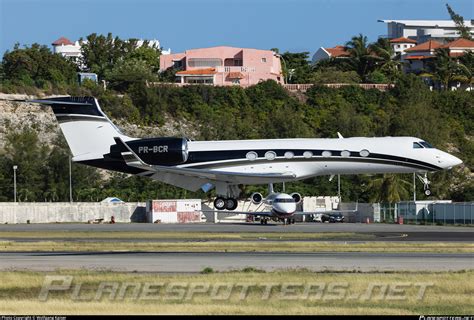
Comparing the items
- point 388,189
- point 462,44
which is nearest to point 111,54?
point 462,44

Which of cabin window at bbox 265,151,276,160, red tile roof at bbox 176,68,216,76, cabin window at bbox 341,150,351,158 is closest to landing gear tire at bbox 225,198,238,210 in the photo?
cabin window at bbox 265,151,276,160

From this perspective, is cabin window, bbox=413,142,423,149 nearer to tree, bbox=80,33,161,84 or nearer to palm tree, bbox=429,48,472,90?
palm tree, bbox=429,48,472,90

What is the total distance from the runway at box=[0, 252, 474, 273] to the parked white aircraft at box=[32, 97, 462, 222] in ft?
58.8

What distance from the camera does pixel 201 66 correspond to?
6186 inches

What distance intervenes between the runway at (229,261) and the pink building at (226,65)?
4081 inches

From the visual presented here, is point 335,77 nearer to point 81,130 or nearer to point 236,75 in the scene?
point 236,75

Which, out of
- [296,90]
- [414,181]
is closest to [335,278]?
[414,181]

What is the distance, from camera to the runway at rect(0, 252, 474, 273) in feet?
120

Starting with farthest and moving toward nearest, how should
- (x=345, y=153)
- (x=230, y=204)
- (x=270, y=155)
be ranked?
1. (x=270, y=155)
2. (x=345, y=153)
3. (x=230, y=204)

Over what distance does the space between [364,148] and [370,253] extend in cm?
1933

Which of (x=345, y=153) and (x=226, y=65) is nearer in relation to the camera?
(x=345, y=153)

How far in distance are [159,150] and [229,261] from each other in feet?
79.7

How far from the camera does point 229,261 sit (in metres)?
39.5

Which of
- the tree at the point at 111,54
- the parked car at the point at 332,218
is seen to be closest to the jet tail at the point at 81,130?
the parked car at the point at 332,218
